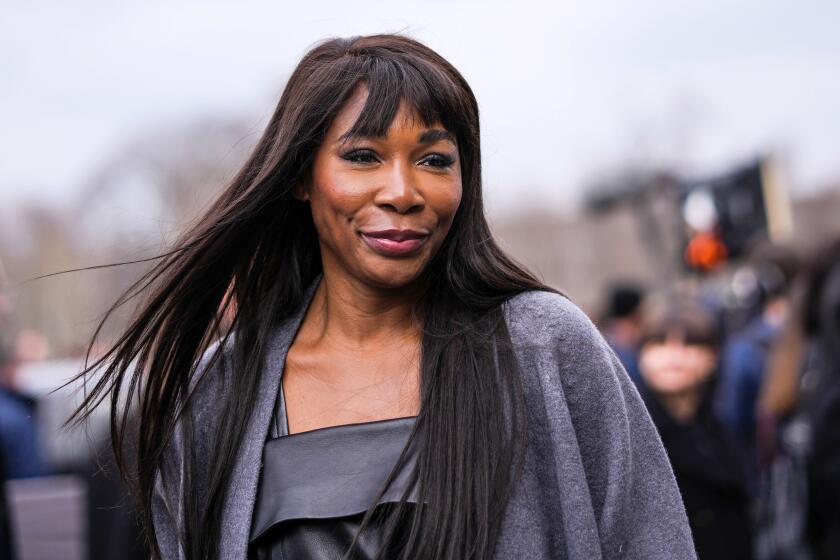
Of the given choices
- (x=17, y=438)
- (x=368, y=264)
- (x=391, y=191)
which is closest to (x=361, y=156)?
(x=391, y=191)

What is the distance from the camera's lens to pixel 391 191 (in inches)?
108

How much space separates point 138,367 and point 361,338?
522mm

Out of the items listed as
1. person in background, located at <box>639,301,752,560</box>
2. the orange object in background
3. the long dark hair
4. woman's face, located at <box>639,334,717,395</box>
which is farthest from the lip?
the orange object in background

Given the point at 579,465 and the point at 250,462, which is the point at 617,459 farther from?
the point at 250,462

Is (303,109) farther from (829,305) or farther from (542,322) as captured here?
(829,305)

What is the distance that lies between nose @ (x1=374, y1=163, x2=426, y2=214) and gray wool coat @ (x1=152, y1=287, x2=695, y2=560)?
331 millimetres

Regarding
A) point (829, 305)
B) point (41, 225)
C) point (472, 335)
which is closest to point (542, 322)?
point (472, 335)

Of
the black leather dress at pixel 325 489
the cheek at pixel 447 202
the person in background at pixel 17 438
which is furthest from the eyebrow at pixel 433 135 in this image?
the person in background at pixel 17 438

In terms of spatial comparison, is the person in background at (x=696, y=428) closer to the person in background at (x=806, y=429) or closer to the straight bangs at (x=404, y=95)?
the person in background at (x=806, y=429)

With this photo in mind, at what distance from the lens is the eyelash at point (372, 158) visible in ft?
9.13

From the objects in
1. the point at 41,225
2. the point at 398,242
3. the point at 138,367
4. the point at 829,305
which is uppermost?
the point at 398,242

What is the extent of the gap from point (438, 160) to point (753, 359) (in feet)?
17.9

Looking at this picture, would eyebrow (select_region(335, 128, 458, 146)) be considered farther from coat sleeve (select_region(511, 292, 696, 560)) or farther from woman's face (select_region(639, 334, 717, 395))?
woman's face (select_region(639, 334, 717, 395))

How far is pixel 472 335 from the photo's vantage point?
2.86 meters
